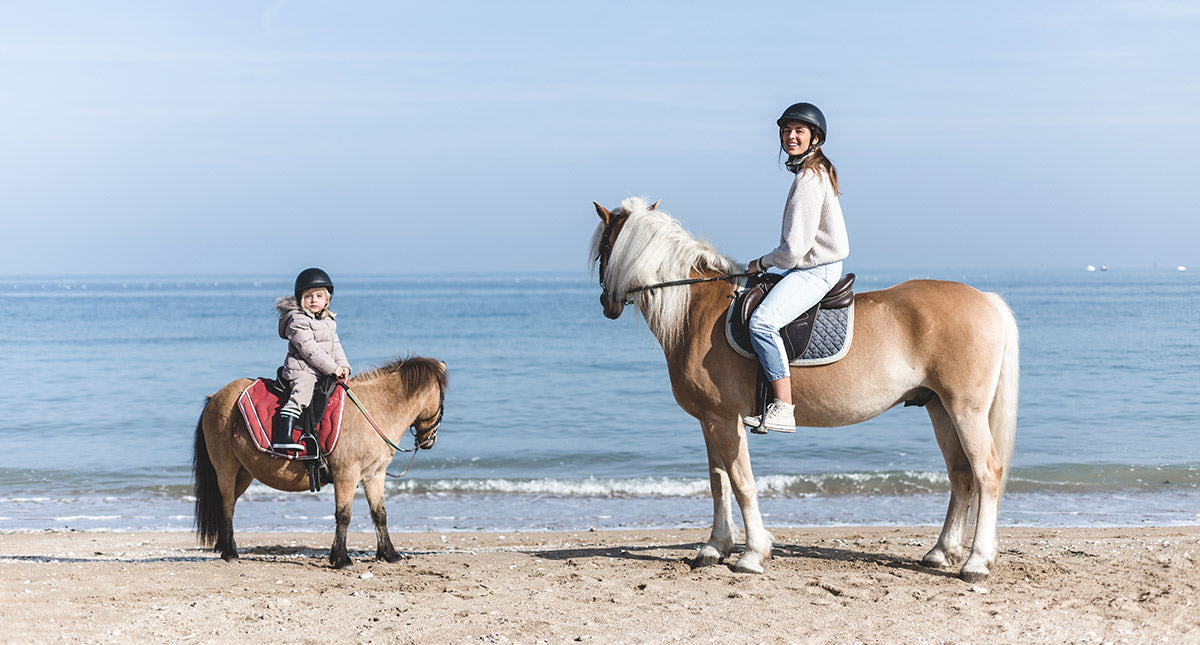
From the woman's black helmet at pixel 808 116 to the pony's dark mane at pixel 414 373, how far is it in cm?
269

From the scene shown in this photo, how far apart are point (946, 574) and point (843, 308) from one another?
68.1 inches

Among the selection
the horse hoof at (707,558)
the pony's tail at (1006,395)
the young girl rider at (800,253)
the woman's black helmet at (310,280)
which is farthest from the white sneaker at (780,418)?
the woman's black helmet at (310,280)

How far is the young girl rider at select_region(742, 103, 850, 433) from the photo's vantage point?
17.0ft

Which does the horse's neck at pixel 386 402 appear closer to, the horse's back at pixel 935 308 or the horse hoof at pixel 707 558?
the horse hoof at pixel 707 558

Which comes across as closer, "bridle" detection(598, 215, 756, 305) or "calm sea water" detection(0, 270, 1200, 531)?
"bridle" detection(598, 215, 756, 305)

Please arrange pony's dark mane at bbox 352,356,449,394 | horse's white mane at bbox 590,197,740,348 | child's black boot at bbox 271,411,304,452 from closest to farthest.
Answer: horse's white mane at bbox 590,197,740,348 → child's black boot at bbox 271,411,304,452 → pony's dark mane at bbox 352,356,449,394

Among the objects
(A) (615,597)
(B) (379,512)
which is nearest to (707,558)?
(A) (615,597)

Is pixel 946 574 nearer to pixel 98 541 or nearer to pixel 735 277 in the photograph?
pixel 735 277

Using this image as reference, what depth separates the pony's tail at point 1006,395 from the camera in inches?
211

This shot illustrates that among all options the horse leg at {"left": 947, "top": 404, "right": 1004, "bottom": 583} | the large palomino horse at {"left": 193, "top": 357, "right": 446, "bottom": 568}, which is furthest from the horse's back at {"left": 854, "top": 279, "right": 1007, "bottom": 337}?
the large palomino horse at {"left": 193, "top": 357, "right": 446, "bottom": 568}

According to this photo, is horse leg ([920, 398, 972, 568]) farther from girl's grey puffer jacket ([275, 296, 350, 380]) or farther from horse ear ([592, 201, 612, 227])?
girl's grey puffer jacket ([275, 296, 350, 380])

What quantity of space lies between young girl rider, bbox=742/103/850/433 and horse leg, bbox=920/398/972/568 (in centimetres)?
106

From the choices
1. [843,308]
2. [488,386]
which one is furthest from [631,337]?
[843,308]

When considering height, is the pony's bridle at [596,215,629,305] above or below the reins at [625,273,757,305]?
above
